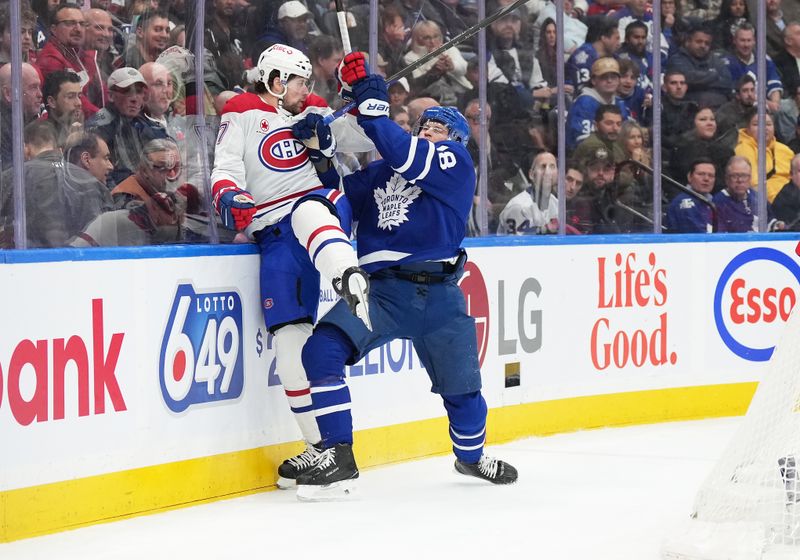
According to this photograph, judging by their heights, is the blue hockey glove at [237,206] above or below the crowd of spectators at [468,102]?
below

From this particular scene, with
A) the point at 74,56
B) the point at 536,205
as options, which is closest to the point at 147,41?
the point at 74,56

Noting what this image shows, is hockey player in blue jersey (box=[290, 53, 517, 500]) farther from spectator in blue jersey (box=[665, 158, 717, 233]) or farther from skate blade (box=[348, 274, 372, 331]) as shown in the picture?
spectator in blue jersey (box=[665, 158, 717, 233])

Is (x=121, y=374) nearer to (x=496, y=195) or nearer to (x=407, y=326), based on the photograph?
(x=407, y=326)

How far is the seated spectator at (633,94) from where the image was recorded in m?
5.49

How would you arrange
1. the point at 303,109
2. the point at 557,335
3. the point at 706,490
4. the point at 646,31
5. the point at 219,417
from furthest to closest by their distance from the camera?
the point at 646,31, the point at 557,335, the point at 303,109, the point at 219,417, the point at 706,490

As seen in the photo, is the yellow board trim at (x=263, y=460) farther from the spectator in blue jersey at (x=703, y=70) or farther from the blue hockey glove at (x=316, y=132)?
the spectator in blue jersey at (x=703, y=70)

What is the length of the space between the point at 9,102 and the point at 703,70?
11.1ft

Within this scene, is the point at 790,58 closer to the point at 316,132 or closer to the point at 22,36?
the point at 316,132

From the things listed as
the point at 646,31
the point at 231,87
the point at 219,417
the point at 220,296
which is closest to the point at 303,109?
the point at 231,87

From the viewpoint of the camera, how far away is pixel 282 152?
12.5 ft

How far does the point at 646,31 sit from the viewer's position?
554 cm

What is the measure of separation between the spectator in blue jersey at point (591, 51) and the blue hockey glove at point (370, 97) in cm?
189

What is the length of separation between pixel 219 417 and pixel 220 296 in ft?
1.14

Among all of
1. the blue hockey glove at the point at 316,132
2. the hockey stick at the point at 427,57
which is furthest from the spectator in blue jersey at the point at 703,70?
the blue hockey glove at the point at 316,132
